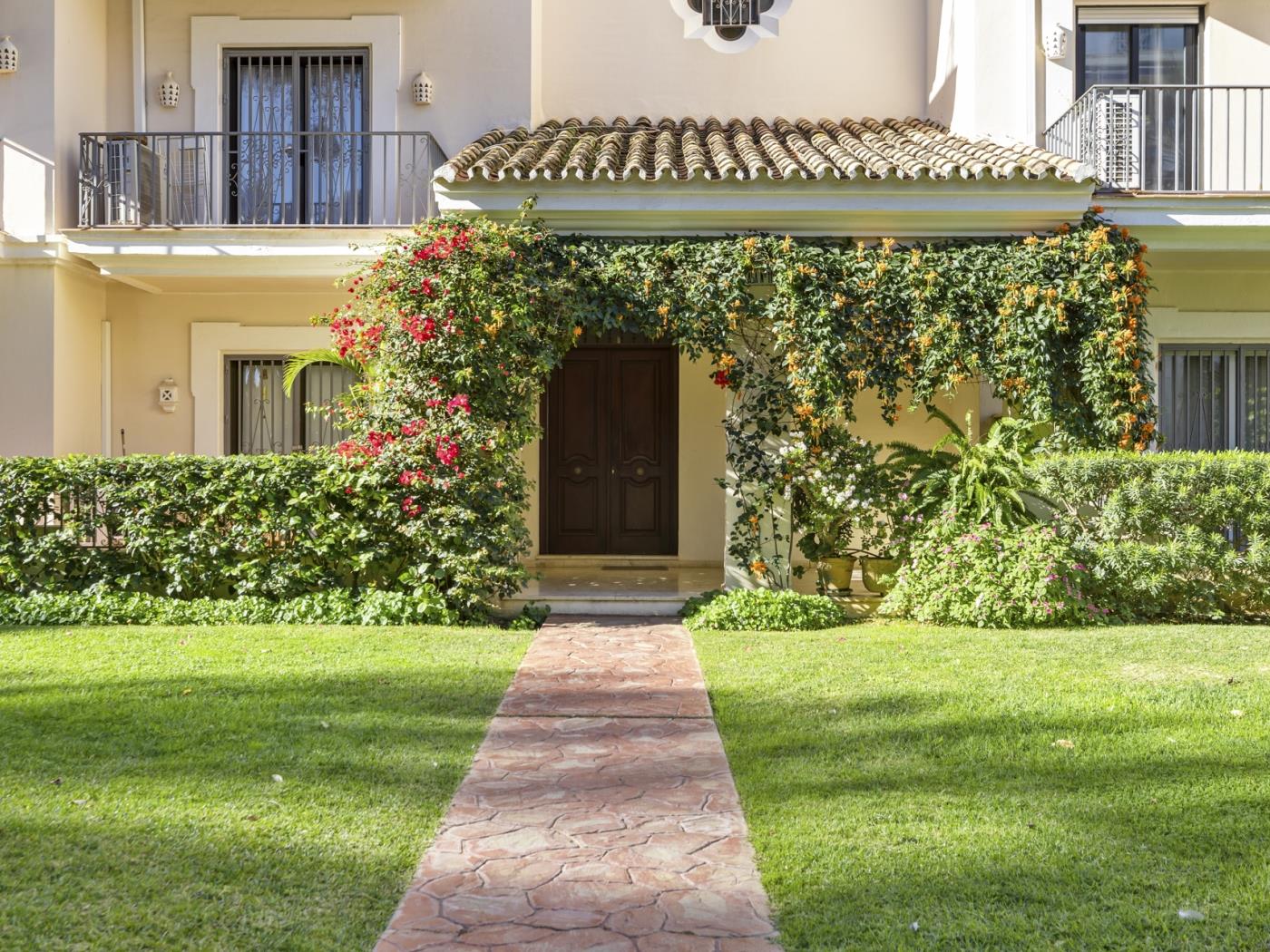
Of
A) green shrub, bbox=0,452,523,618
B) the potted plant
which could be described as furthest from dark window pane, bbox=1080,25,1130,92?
green shrub, bbox=0,452,523,618

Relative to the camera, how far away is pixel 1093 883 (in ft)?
12.5

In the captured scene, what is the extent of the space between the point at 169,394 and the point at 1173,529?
1051 centimetres

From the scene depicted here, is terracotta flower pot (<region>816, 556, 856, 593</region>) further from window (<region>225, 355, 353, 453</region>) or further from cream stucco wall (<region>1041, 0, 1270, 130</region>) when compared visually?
window (<region>225, 355, 353, 453</region>)

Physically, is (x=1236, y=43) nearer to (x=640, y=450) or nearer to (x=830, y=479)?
(x=830, y=479)

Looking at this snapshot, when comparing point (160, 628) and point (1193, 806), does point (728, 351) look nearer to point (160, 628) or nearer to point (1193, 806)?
point (160, 628)

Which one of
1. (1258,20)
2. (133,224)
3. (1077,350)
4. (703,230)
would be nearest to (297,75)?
(133,224)

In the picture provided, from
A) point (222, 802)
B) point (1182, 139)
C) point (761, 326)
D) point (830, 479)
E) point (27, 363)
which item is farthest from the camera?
point (1182, 139)

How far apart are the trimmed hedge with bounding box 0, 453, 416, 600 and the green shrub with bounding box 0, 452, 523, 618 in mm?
11

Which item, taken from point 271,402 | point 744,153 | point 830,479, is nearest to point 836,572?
point 830,479

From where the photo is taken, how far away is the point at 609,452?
13.1 metres

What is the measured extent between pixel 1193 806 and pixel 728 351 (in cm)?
619

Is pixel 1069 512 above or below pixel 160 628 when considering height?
above

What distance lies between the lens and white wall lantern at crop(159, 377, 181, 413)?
1223cm

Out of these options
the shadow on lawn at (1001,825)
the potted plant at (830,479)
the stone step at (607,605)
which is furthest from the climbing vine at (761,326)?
the shadow on lawn at (1001,825)
